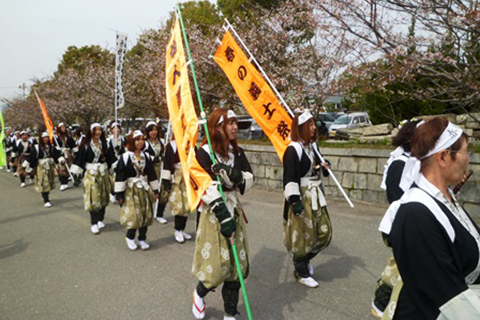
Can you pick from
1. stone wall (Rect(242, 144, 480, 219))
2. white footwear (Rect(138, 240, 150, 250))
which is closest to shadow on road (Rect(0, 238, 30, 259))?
white footwear (Rect(138, 240, 150, 250))

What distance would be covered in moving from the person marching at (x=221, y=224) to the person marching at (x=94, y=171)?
3.75m

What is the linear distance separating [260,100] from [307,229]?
69.9 inches

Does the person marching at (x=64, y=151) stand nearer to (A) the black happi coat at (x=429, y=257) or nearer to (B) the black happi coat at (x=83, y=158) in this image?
(B) the black happi coat at (x=83, y=158)

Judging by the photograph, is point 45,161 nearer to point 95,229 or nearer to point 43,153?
point 43,153

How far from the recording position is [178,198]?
5.84 m

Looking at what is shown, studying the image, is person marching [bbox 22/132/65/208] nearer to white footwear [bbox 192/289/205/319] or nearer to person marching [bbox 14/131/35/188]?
person marching [bbox 14/131/35/188]

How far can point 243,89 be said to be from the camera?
443 cm

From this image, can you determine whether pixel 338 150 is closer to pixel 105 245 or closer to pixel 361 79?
pixel 361 79

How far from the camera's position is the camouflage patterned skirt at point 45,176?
28.7 ft

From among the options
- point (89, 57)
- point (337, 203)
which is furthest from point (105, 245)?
point (89, 57)

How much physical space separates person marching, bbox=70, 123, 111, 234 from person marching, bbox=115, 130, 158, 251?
1218 mm

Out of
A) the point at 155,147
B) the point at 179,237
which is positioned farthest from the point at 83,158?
the point at 179,237

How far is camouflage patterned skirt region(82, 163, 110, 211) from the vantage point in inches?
243

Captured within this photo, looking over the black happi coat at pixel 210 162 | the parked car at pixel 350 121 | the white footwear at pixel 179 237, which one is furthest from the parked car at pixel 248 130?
the black happi coat at pixel 210 162
